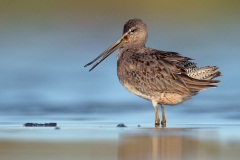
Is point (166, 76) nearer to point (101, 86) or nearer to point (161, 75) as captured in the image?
point (161, 75)

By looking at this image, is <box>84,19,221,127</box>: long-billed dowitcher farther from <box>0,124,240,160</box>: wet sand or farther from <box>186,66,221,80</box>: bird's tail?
<box>0,124,240,160</box>: wet sand

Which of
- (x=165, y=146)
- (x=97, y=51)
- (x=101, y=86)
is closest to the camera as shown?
(x=165, y=146)

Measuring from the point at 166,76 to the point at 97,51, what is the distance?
16.1 feet

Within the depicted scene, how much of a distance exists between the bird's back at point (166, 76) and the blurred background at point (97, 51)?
19.1 inches

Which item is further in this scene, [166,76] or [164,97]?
[164,97]

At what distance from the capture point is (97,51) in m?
15.6

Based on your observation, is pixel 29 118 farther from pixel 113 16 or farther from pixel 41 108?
pixel 113 16

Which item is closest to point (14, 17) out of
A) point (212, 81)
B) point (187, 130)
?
point (212, 81)

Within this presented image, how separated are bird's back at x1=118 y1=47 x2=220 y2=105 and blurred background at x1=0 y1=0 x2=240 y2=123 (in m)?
0.48

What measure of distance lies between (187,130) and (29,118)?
278 centimetres

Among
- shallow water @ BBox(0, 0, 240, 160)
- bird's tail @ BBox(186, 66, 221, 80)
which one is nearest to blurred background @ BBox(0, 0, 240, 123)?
shallow water @ BBox(0, 0, 240, 160)

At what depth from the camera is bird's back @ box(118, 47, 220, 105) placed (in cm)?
1072

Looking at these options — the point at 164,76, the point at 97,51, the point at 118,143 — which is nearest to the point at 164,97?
the point at 164,76

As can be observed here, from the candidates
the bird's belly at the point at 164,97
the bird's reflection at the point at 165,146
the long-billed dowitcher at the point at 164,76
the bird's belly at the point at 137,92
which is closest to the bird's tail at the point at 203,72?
the long-billed dowitcher at the point at 164,76
